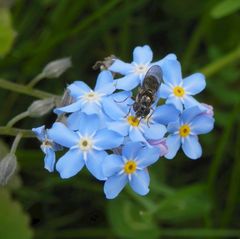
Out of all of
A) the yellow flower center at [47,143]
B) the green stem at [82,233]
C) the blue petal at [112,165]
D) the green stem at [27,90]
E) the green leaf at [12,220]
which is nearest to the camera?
the blue petal at [112,165]

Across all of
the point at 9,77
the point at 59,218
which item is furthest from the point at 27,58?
the point at 59,218

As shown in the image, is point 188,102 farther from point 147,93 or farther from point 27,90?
point 27,90

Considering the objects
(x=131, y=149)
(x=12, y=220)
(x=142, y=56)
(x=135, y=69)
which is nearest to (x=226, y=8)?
(x=142, y=56)

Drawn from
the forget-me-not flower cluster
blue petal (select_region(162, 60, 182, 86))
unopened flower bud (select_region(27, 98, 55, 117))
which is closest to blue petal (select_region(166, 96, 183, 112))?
the forget-me-not flower cluster

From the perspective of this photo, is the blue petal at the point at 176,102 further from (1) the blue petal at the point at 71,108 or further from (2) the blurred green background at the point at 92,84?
(2) the blurred green background at the point at 92,84

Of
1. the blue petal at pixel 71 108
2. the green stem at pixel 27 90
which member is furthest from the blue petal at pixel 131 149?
the green stem at pixel 27 90

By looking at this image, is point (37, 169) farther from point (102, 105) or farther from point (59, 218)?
point (102, 105)
